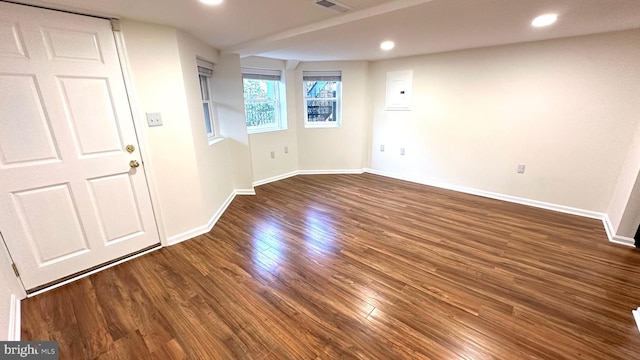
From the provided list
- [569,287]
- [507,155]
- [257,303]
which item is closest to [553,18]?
[507,155]

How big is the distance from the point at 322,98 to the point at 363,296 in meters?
3.97

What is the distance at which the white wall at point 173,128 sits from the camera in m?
2.31

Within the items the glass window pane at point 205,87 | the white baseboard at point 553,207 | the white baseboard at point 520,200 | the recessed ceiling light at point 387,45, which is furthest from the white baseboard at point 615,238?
the glass window pane at point 205,87

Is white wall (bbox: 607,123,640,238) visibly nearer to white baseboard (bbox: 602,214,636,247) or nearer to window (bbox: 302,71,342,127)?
white baseboard (bbox: 602,214,636,247)

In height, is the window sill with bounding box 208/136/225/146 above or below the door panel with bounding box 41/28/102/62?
below

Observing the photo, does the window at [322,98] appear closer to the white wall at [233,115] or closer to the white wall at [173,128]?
the white wall at [233,115]

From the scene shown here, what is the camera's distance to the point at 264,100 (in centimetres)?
464

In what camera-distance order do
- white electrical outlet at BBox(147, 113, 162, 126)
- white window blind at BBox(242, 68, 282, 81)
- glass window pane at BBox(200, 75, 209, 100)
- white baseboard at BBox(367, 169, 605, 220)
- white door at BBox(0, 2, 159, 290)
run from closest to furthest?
white door at BBox(0, 2, 159, 290) < white electrical outlet at BBox(147, 113, 162, 126) < white baseboard at BBox(367, 169, 605, 220) < glass window pane at BBox(200, 75, 209, 100) < white window blind at BBox(242, 68, 282, 81)

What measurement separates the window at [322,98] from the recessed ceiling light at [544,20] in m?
2.97

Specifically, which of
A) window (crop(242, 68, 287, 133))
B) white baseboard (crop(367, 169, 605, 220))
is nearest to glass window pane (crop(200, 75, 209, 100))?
window (crop(242, 68, 287, 133))

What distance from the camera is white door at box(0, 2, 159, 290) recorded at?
1.83 metres

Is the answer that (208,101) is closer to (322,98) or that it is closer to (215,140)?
(215,140)

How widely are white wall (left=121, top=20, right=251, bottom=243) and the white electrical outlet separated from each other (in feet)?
0.12

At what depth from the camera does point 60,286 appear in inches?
83.3
